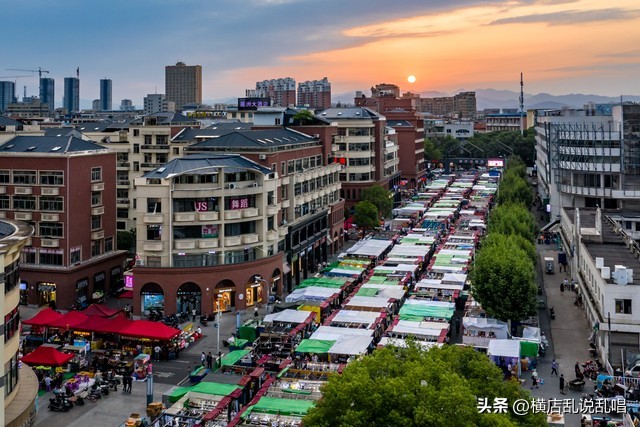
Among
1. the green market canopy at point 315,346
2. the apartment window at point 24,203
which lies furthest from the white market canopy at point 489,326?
the apartment window at point 24,203

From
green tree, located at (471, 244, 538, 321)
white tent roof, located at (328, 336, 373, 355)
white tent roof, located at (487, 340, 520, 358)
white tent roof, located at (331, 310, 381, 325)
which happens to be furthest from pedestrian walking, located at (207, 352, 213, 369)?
green tree, located at (471, 244, 538, 321)

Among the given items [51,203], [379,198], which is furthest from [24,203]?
[379,198]

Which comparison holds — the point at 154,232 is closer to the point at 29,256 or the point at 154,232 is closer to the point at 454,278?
the point at 29,256

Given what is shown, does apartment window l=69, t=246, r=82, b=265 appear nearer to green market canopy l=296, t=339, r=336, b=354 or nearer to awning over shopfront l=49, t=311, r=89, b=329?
awning over shopfront l=49, t=311, r=89, b=329

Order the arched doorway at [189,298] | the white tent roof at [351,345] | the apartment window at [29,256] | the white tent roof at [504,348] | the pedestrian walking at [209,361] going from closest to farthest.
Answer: the white tent roof at [351,345]
the white tent roof at [504,348]
the pedestrian walking at [209,361]
the arched doorway at [189,298]
the apartment window at [29,256]

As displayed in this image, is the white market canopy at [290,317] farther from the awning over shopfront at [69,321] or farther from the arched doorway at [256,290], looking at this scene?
the awning over shopfront at [69,321]

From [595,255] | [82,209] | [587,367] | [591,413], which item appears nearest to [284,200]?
[82,209]
